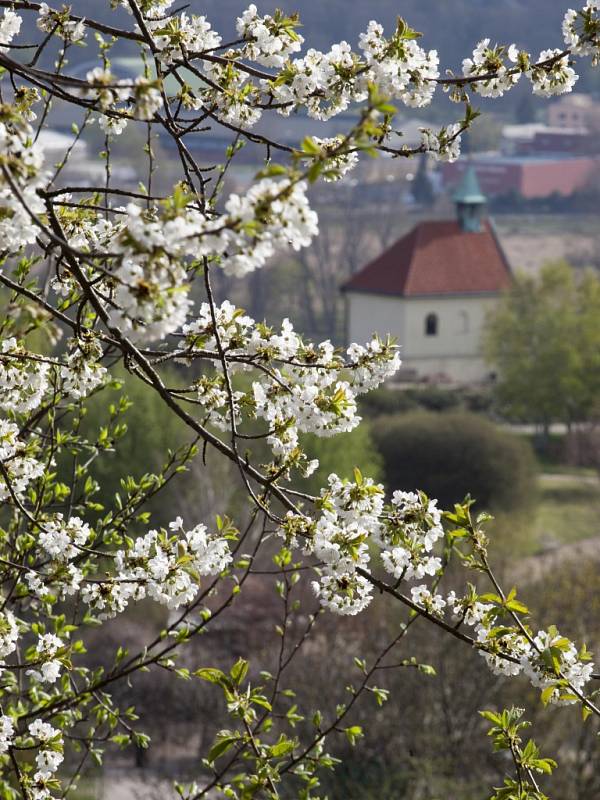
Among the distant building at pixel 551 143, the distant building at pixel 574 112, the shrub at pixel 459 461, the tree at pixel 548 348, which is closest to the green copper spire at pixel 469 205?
the tree at pixel 548 348

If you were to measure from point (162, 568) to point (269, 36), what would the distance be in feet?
4.60

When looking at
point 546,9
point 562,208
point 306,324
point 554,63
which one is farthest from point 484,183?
point 554,63

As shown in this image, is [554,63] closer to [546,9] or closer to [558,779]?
[558,779]

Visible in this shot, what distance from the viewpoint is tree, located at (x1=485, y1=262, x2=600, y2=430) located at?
154 ft

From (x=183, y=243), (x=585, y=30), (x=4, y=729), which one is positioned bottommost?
(x=4, y=729)

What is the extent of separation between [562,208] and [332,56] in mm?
97211

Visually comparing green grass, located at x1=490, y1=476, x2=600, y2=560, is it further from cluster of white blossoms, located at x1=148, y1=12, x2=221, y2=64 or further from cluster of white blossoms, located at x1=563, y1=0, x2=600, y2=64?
cluster of white blossoms, located at x1=148, y1=12, x2=221, y2=64

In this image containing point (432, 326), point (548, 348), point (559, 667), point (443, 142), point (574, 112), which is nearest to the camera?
point (559, 667)

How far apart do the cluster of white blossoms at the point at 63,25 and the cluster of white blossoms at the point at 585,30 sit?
1260 millimetres

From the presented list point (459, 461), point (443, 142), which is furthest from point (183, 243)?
point (459, 461)

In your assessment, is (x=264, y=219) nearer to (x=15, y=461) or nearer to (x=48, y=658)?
(x=15, y=461)

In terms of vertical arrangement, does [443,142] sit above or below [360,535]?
above

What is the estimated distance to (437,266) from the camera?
187 feet

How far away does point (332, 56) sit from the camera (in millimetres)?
3496
